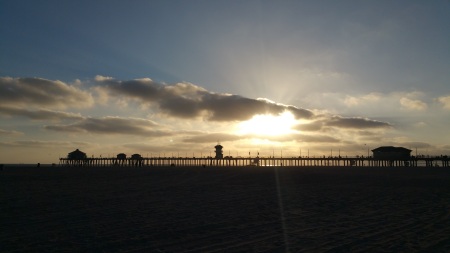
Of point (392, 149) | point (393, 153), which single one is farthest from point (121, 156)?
point (393, 153)

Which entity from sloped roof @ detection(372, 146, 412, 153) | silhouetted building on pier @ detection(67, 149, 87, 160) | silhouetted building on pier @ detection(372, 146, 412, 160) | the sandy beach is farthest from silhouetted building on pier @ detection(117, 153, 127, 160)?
the sandy beach

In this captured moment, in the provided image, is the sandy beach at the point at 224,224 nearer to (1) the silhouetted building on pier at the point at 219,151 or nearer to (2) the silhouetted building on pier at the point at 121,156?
(1) the silhouetted building on pier at the point at 219,151

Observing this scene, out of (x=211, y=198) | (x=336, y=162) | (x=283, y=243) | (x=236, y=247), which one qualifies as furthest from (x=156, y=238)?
(x=336, y=162)

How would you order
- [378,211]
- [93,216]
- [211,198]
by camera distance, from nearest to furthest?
[93,216] < [378,211] < [211,198]

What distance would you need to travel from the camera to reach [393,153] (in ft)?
300

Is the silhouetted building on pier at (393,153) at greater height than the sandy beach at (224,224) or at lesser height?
greater

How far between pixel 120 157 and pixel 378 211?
12332cm

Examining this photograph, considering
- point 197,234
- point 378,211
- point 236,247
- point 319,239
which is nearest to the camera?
point 236,247

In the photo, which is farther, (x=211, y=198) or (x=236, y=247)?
(x=211, y=198)

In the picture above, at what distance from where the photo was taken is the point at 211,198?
579 inches

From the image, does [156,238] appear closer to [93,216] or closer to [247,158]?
[93,216]

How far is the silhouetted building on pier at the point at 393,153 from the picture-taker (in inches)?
3583

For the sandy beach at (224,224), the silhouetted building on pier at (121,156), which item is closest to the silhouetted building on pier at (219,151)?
the silhouetted building on pier at (121,156)

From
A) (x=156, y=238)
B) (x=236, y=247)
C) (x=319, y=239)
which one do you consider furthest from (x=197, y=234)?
(x=319, y=239)
